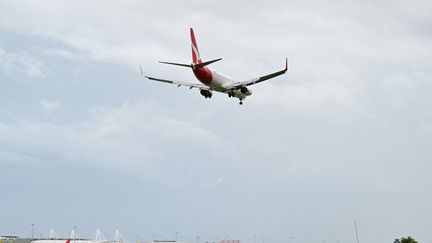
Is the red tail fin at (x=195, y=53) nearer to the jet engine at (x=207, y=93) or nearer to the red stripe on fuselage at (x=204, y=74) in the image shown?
the jet engine at (x=207, y=93)

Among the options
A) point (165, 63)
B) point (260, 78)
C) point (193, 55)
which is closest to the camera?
point (165, 63)

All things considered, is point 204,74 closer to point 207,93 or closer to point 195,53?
point 207,93

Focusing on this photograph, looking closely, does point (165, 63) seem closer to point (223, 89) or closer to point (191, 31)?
point (223, 89)

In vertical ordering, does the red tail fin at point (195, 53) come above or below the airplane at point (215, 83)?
above

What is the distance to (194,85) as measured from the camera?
114m

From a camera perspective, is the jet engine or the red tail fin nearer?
the jet engine

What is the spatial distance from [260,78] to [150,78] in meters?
20.4

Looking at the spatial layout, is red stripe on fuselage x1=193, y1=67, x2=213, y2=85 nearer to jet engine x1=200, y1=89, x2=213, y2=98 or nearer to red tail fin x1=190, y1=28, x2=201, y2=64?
jet engine x1=200, y1=89, x2=213, y2=98

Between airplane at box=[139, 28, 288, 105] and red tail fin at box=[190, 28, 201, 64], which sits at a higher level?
red tail fin at box=[190, 28, 201, 64]

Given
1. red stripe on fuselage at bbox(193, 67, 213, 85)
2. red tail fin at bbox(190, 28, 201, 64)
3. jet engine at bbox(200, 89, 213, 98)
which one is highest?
red tail fin at bbox(190, 28, 201, 64)

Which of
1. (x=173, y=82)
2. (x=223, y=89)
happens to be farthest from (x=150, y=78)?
(x=223, y=89)

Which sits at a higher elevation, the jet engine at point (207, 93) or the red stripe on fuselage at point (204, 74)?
the red stripe on fuselage at point (204, 74)

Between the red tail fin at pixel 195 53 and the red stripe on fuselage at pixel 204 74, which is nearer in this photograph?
the red stripe on fuselage at pixel 204 74

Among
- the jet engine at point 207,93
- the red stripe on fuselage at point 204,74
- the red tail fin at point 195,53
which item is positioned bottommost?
the jet engine at point 207,93
